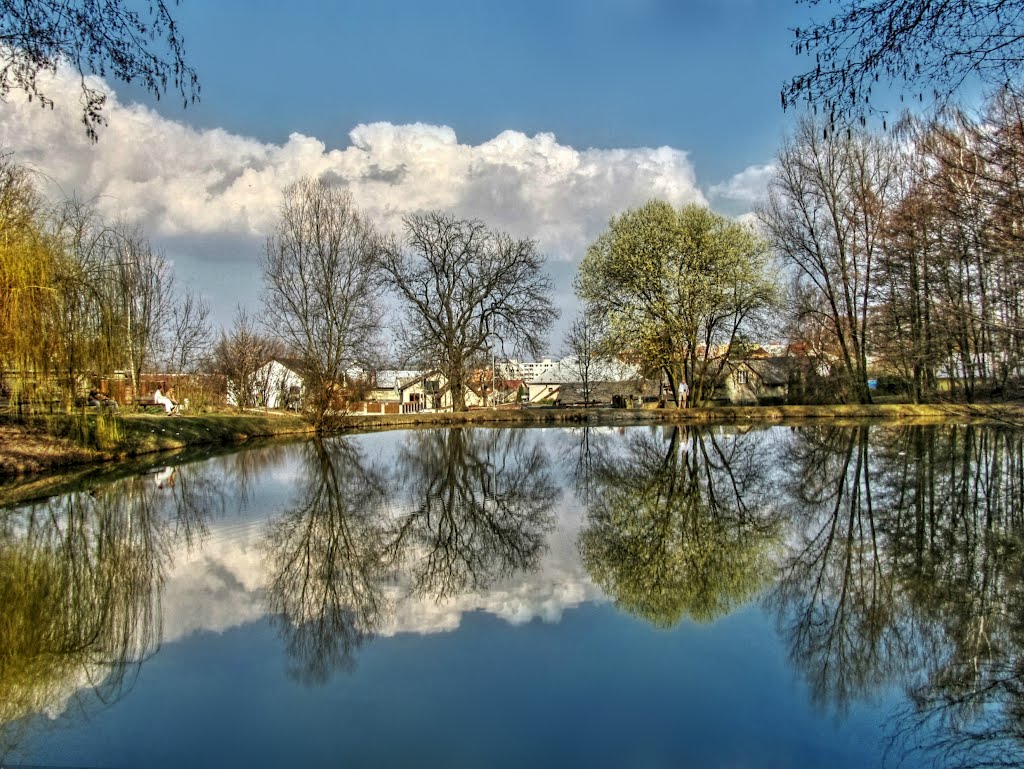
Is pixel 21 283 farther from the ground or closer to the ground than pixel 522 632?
farther from the ground

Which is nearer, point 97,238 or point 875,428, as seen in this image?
point 97,238

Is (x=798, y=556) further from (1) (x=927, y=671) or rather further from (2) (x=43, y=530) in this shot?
(2) (x=43, y=530)

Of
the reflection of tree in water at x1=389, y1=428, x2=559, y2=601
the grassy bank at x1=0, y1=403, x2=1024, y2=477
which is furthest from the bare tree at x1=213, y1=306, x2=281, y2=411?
the reflection of tree in water at x1=389, y1=428, x2=559, y2=601

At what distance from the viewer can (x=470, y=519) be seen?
8086 millimetres

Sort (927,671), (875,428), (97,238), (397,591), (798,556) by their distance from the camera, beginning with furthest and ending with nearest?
1. (875,428)
2. (97,238)
3. (798,556)
4. (397,591)
5. (927,671)

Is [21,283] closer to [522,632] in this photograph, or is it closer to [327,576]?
[327,576]

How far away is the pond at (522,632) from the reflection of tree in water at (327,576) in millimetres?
33

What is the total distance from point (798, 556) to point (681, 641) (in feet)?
7.62

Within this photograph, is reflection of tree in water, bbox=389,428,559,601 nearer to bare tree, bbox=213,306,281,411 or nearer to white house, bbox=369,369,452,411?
bare tree, bbox=213,306,281,411

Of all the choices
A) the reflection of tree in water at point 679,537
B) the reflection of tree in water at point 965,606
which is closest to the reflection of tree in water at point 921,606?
the reflection of tree in water at point 965,606

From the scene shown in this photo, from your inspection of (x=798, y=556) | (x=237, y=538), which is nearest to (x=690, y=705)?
(x=798, y=556)

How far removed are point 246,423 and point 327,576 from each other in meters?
22.6

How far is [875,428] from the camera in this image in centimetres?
Result: 2269

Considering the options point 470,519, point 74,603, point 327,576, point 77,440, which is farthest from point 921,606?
point 77,440
